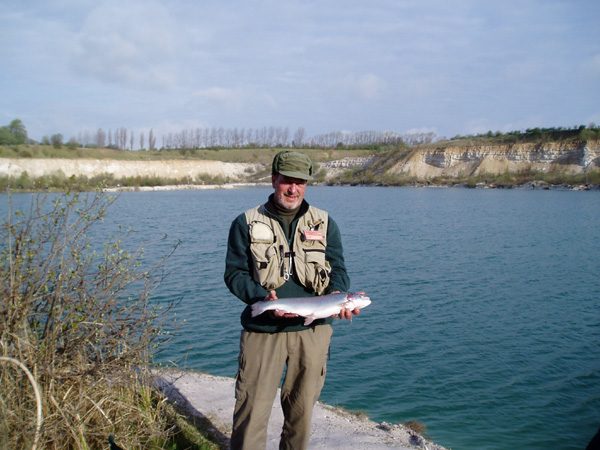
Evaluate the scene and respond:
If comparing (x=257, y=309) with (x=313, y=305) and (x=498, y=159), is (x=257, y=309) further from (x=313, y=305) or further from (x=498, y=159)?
(x=498, y=159)

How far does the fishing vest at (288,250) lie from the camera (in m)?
3.88

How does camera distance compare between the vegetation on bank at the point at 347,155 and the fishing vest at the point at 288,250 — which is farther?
the vegetation on bank at the point at 347,155

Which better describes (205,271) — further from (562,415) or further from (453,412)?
(562,415)

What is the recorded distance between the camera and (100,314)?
4.84 meters

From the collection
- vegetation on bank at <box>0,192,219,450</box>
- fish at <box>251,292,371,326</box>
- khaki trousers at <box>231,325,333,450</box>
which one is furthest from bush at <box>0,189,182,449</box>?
fish at <box>251,292,371,326</box>

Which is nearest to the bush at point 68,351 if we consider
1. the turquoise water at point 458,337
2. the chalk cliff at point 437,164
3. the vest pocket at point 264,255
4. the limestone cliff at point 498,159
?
the vest pocket at point 264,255

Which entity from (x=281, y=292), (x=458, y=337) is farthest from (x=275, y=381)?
(x=458, y=337)

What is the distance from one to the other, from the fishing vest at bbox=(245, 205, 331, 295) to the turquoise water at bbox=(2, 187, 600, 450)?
4.95 meters

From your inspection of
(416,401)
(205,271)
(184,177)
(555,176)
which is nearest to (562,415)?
(416,401)

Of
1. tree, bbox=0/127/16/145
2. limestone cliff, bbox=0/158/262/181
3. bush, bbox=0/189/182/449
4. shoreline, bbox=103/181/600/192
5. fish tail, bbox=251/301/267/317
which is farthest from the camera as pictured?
tree, bbox=0/127/16/145

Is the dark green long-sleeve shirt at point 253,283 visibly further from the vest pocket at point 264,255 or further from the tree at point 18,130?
the tree at point 18,130

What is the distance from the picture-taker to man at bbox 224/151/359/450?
378 cm

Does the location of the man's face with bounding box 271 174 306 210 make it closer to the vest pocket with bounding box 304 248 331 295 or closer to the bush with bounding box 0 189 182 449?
the vest pocket with bounding box 304 248 331 295

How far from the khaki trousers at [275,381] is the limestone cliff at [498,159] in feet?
286
